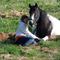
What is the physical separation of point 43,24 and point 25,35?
106cm

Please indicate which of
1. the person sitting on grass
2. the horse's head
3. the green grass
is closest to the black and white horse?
the horse's head

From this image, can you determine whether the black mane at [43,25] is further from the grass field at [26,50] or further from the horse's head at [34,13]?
the grass field at [26,50]

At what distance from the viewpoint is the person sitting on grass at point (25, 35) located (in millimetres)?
9969

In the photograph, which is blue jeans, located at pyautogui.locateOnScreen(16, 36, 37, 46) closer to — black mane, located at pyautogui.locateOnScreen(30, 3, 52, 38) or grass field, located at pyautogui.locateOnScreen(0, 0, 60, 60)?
grass field, located at pyautogui.locateOnScreen(0, 0, 60, 60)

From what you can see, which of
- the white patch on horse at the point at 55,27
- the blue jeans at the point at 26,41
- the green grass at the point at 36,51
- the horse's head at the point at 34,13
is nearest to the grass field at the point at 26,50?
the green grass at the point at 36,51

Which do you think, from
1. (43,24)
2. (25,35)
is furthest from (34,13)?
(25,35)

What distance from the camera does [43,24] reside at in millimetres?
10898

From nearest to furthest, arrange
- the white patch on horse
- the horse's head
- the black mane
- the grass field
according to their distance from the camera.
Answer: the grass field, the horse's head, the black mane, the white patch on horse

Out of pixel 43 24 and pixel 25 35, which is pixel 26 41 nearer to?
pixel 25 35

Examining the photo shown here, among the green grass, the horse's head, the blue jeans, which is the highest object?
the horse's head

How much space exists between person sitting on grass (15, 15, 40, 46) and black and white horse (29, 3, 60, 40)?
52 centimetres

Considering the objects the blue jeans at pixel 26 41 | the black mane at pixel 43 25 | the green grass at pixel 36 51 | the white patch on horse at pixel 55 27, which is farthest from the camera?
the white patch on horse at pixel 55 27

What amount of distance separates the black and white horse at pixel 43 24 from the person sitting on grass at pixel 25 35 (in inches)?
20.6

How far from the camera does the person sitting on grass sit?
32.7 ft
